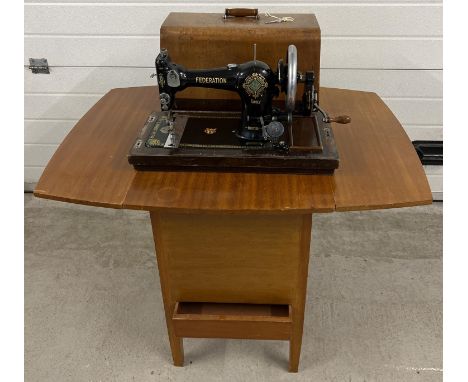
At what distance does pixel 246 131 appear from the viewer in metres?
1.53

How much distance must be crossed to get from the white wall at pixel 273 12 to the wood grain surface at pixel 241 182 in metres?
0.89

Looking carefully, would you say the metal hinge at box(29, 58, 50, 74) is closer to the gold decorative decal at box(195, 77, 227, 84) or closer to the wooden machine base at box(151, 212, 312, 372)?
the gold decorative decal at box(195, 77, 227, 84)

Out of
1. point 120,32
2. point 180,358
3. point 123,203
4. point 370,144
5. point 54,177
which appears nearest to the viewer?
point 123,203

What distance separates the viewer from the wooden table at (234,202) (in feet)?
4.47

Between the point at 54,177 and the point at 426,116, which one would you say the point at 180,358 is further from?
the point at 426,116

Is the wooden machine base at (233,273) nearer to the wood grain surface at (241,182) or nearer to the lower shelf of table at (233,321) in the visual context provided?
the lower shelf of table at (233,321)

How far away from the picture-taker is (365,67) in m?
2.52

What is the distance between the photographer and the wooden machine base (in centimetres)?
156

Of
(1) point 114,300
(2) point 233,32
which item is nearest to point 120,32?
(2) point 233,32

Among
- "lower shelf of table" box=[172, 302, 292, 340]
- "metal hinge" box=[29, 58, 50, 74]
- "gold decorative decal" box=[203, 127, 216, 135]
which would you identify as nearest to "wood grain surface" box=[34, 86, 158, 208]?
"gold decorative decal" box=[203, 127, 216, 135]

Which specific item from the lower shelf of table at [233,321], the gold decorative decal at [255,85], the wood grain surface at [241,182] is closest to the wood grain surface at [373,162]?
the wood grain surface at [241,182]

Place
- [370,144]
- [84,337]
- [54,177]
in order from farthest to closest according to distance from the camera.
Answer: [84,337], [370,144], [54,177]

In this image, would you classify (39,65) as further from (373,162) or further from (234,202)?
(373,162)

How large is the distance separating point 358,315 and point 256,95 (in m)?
1.19
